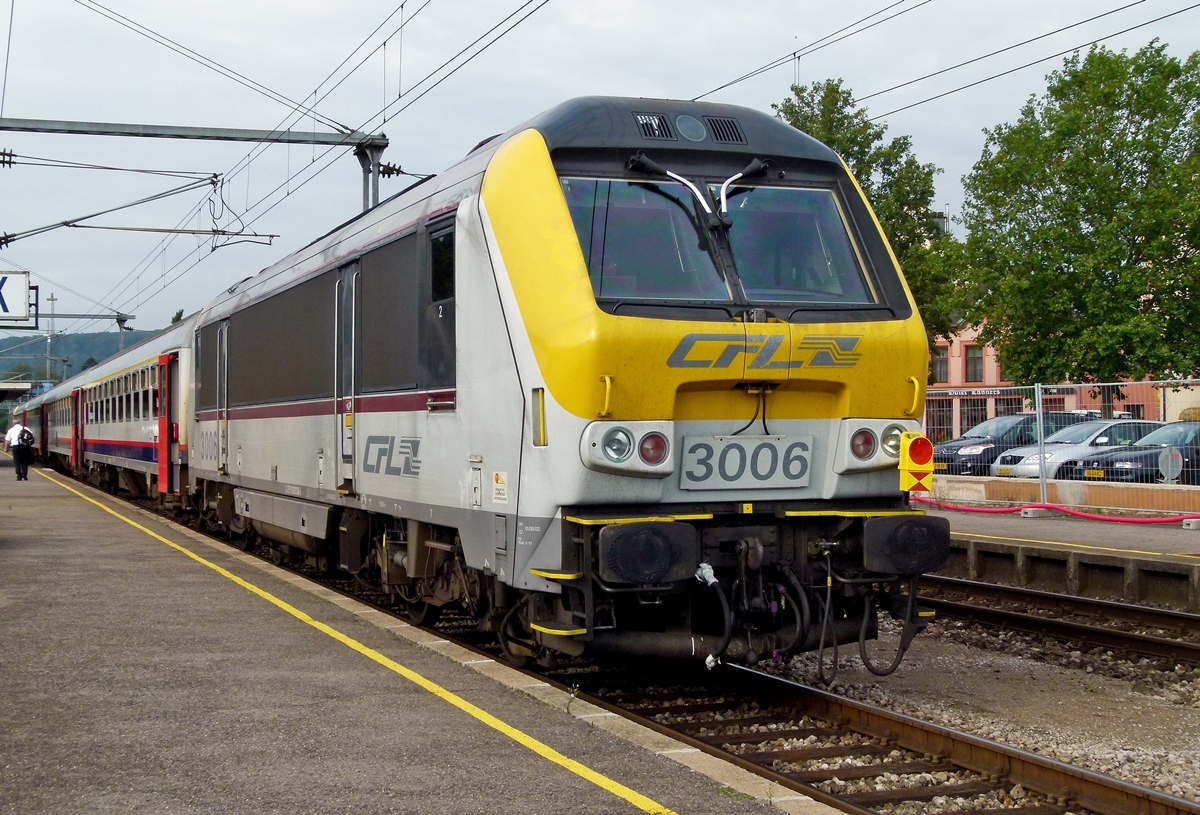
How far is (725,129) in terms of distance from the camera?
24.2 ft

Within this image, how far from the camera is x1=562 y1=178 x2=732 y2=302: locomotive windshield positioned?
6.63 m

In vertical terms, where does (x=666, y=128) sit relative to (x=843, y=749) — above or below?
above

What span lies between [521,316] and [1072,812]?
360cm

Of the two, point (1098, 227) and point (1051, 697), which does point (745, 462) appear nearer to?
point (1051, 697)

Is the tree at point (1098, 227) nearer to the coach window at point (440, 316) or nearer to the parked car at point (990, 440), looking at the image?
the parked car at point (990, 440)

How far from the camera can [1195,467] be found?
56.5 ft

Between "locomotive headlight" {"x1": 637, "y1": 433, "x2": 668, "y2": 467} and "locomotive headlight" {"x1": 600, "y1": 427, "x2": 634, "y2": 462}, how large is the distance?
0.07m

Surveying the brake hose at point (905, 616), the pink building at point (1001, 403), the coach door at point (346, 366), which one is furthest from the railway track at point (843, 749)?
the pink building at point (1001, 403)

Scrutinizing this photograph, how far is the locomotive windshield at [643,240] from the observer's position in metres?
6.63

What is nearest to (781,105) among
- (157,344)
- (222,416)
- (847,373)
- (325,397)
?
(157,344)

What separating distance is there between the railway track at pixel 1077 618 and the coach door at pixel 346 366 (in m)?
4.55

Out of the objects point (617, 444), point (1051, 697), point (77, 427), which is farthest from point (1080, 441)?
point (77, 427)

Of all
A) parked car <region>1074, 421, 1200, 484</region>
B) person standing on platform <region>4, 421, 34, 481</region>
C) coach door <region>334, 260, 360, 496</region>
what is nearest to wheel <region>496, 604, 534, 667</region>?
coach door <region>334, 260, 360, 496</region>

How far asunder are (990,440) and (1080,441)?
1704mm
